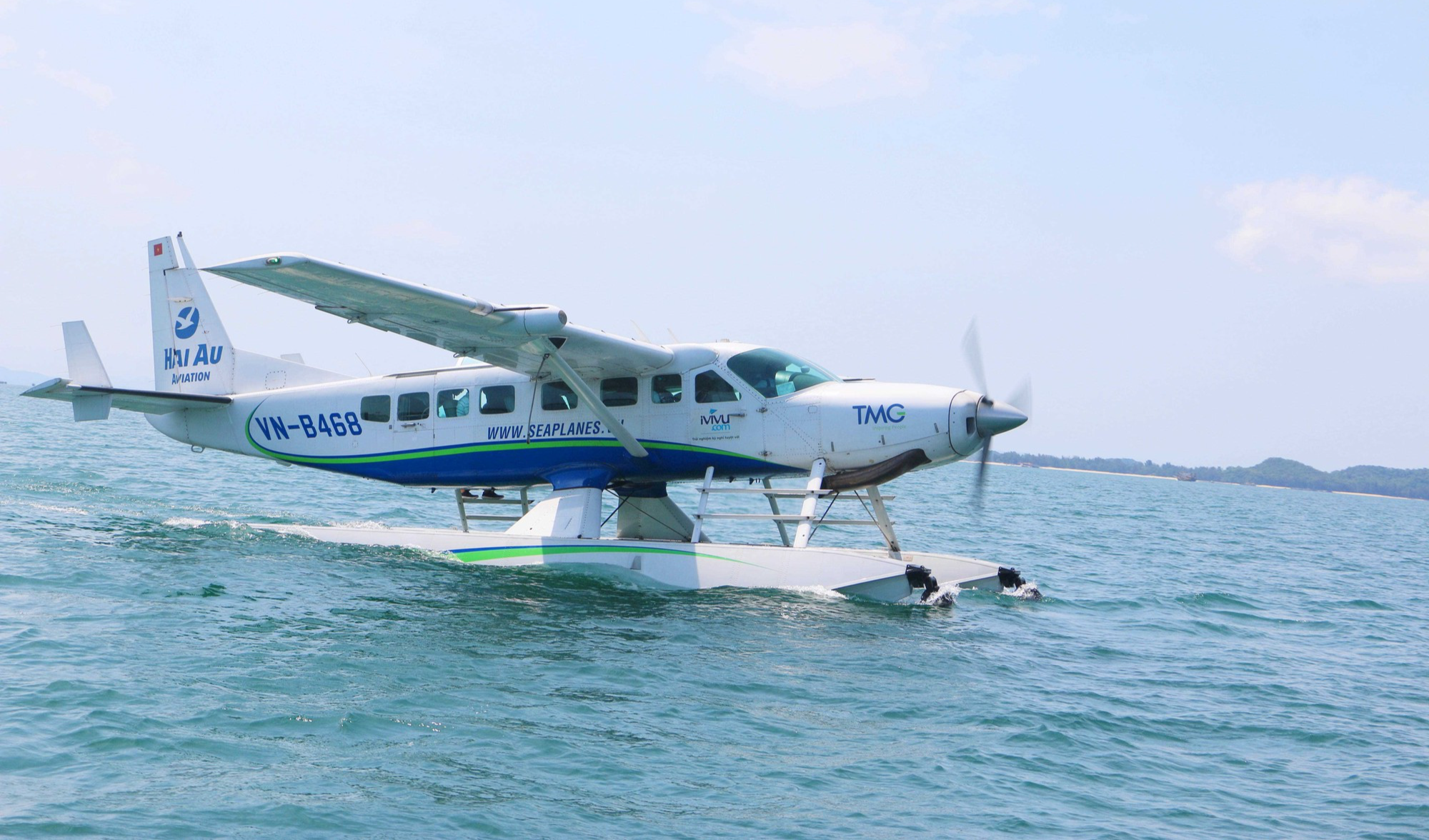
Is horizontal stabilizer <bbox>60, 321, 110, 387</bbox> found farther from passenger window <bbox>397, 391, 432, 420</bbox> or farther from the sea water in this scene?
passenger window <bbox>397, 391, 432, 420</bbox>

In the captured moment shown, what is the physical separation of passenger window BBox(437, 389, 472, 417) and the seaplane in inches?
0.9

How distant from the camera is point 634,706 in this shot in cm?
836

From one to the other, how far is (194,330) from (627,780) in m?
14.2

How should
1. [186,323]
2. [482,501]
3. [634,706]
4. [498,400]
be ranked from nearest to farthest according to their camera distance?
1. [634,706]
2. [498,400]
3. [482,501]
4. [186,323]

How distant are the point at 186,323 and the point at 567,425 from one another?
731 centimetres

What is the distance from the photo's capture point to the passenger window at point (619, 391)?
49.6 ft

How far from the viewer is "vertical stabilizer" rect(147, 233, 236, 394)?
17.8 metres

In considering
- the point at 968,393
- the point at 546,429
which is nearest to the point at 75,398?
the point at 546,429

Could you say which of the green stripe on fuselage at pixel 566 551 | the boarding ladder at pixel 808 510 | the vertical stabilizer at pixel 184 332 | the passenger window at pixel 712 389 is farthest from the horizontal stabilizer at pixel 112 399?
the boarding ladder at pixel 808 510

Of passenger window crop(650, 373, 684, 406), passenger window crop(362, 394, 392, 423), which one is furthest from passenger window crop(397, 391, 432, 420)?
passenger window crop(650, 373, 684, 406)

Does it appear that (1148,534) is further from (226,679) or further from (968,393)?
(226,679)

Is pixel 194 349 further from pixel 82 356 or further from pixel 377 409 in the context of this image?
pixel 377 409

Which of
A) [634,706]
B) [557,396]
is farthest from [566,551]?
[634,706]

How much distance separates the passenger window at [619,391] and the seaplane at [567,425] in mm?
28
